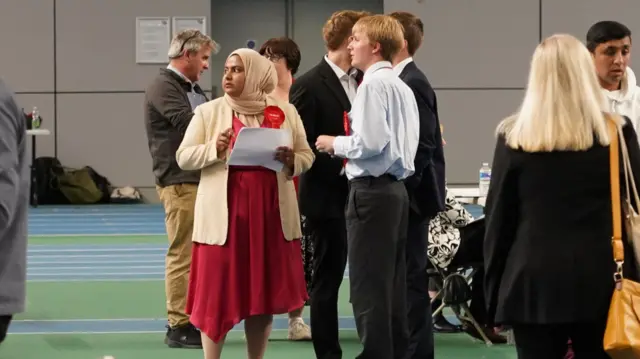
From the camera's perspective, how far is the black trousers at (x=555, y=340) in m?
3.50

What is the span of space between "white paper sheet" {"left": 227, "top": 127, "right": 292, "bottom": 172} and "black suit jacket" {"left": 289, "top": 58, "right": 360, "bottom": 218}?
1.32 feet

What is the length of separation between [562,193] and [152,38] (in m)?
13.9

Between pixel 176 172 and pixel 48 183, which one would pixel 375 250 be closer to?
pixel 176 172

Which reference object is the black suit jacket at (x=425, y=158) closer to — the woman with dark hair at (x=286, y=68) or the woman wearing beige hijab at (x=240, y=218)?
the woman wearing beige hijab at (x=240, y=218)

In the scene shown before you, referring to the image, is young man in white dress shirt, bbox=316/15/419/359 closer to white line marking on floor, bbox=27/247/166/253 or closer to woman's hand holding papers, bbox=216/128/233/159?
woman's hand holding papers, bbox=216/128/233/159

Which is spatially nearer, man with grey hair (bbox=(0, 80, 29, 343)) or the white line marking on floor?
man with grey hair (bbox=(0, 80, 29, 343))

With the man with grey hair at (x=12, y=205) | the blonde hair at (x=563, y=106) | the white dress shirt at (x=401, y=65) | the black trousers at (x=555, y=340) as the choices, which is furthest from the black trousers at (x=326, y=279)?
the man with grey hair at (x=12, y=205)

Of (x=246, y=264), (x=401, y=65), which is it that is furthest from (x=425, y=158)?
(x=246, y=264)

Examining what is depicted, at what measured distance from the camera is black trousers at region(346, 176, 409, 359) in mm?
4789

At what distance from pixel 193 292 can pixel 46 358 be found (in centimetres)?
141

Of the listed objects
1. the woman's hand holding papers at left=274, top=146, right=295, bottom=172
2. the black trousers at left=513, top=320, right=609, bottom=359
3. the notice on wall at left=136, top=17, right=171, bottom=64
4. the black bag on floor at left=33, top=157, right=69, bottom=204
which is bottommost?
the black bag on floor at left=33, top=157, right=69, bottom=204

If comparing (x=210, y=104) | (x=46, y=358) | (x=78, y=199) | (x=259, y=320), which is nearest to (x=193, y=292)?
(x=259, y=320)

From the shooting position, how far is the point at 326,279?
548cm

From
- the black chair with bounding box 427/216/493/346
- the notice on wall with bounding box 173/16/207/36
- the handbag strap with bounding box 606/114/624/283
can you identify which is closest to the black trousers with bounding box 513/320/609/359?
the handbag strap with bounding box 606/114/624/283
